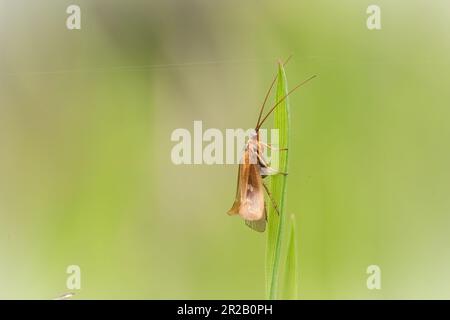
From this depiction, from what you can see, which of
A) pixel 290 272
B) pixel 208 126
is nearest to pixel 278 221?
pixel 290 272

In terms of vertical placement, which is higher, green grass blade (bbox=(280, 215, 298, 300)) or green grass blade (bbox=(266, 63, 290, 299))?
green grass blade (bbox=(266, 63, 290, 299))

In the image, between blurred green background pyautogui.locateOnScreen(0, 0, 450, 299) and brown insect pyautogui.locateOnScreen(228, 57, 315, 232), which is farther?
blurred green background pyautogui.locateOnScreen(0, 0, 450, 299)

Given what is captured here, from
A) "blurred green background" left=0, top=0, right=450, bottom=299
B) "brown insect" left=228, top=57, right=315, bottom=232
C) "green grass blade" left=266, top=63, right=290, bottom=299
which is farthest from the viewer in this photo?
"blurred green background" left=0, top=0, right=450, bottom=299

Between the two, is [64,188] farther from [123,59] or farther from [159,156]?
[123,59]

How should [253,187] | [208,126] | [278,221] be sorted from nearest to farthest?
[278,221]
[253,187]
[208,126]

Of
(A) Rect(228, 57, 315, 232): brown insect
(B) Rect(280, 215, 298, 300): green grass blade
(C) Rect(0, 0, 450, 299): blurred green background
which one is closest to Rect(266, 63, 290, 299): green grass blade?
(B) Rect(280, 215, 298, 300): green grass blade

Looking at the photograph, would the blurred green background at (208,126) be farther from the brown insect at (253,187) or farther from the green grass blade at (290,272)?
the green grass blade at (290,272)

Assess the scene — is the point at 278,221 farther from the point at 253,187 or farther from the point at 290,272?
the point at 253,187

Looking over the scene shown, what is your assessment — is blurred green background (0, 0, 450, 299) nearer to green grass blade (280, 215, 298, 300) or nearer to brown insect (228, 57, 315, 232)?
brown insect (228, 57, 315, 232)

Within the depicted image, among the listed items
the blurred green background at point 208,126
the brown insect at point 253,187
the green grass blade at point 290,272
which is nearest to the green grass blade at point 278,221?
the green grass blade at point 290,272
